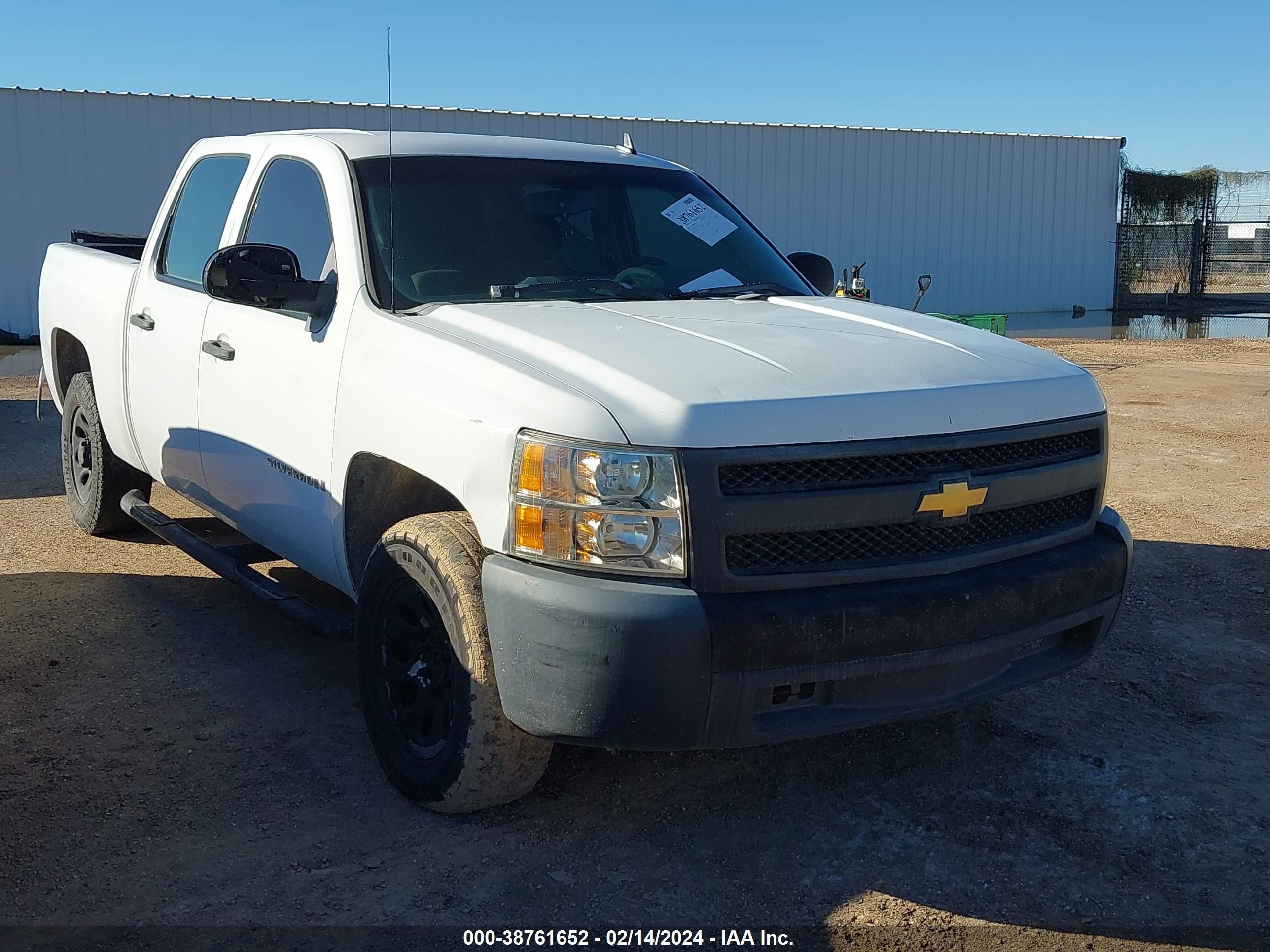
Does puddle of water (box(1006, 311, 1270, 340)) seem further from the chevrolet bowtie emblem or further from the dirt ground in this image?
the chevrolet bowtie emblem

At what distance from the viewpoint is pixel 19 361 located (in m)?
15.8

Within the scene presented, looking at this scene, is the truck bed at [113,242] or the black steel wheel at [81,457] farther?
the truck bed at [113,242]

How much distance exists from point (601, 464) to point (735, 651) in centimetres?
53

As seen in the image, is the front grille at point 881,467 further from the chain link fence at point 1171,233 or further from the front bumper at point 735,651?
Answer: the chain link fence at point 1171,233

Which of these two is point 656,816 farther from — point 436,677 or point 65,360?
point 65,360

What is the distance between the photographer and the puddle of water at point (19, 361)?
14259 mm

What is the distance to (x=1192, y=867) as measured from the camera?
3225 millimetres

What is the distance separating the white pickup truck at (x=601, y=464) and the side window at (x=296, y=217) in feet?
0.06

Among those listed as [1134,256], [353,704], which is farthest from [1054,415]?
[1134,256]

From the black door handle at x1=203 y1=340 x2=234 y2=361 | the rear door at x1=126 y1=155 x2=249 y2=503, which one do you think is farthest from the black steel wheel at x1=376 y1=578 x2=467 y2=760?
the rear door at x1=126 y1=155 x2=249 y2=503

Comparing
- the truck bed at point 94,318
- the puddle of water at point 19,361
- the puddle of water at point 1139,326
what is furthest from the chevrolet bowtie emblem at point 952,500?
the puddle of water at point 1139,326

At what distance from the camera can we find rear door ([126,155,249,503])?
15.5ft

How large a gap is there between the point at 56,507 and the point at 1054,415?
19.7 ft

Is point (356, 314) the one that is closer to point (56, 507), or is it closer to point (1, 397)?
point (56, 507)
